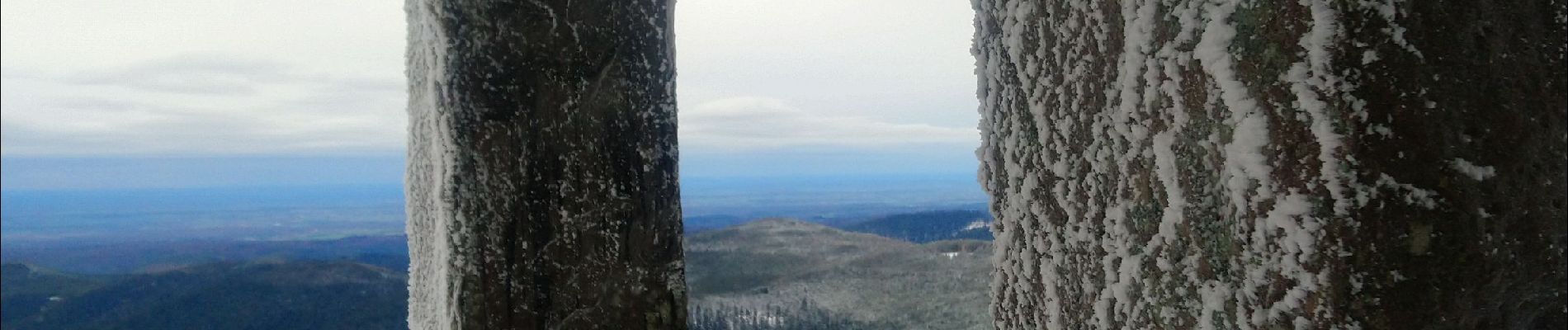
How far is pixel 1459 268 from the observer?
0.72m

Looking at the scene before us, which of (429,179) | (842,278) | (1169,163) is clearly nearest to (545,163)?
(429,179)

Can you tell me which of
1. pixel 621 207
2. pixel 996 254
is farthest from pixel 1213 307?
pixel 621 207

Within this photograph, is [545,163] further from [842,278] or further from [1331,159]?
[842,278]

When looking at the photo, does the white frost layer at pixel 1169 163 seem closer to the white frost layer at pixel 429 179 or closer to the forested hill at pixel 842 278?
the white frost layer at pixel 429 179

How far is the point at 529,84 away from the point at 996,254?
113 cm

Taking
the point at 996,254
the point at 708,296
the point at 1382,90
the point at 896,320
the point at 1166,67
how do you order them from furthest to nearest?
the point at 708,296 < the point at 896,320 < the point at 996,254 < the point at 1166,67 < the point at 1382,90

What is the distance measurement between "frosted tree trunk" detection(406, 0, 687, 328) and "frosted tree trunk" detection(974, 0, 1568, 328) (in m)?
1.27

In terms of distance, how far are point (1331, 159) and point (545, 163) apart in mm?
1520

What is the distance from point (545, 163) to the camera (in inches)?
76.6

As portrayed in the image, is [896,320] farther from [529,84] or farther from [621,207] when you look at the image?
[529,84]

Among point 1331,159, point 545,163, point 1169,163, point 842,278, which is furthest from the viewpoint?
point 842,278

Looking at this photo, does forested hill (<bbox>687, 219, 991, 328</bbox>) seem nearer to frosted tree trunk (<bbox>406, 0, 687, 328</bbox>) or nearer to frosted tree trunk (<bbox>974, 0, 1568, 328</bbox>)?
frosted tree trunk (<bbox>406, 0, 687, 328</bbox>)

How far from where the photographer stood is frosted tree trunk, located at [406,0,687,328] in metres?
1.88

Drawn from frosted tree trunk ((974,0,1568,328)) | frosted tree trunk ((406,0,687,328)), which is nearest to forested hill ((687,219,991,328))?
frosted tree trunk ((406,0,687,328))
